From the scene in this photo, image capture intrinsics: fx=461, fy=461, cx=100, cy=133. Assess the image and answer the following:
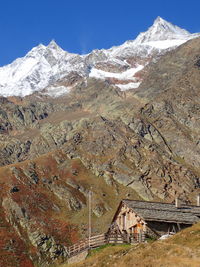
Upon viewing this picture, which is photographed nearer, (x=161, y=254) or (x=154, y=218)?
(x=161, y=254)

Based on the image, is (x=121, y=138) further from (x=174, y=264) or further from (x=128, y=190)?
(x=174, y=264)

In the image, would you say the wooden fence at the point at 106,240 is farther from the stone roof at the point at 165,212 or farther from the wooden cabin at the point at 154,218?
the stone roof at the point at 165,212

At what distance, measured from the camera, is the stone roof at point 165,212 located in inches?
2173

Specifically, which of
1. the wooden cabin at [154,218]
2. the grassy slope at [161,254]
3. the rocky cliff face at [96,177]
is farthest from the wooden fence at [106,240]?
the rocky cliff face at [96,177]

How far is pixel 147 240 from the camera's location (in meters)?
53.1

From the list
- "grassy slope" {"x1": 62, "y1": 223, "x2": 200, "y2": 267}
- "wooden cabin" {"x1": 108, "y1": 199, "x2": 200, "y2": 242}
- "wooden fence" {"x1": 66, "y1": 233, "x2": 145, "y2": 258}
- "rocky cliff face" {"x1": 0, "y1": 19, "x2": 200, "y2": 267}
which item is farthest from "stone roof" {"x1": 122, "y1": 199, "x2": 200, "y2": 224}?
"rocky cliff face" {"x1": 0, "y1": 19, "x2": 200, "y2": 267}

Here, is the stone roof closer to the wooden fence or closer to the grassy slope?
the wooden fence

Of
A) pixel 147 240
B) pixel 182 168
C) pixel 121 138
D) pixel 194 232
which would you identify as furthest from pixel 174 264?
pixel 121 138

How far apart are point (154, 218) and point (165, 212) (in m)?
2.38

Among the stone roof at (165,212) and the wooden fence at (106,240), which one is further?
the stone roof at (165,212)

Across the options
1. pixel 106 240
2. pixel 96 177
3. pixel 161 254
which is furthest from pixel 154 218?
pixel 96 177

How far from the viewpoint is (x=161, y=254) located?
37.5 metres

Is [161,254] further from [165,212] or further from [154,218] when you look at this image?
[165,212]

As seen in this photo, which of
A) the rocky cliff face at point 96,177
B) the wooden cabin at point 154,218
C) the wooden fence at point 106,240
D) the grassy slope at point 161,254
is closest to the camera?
the grassy slope at point 161,254
